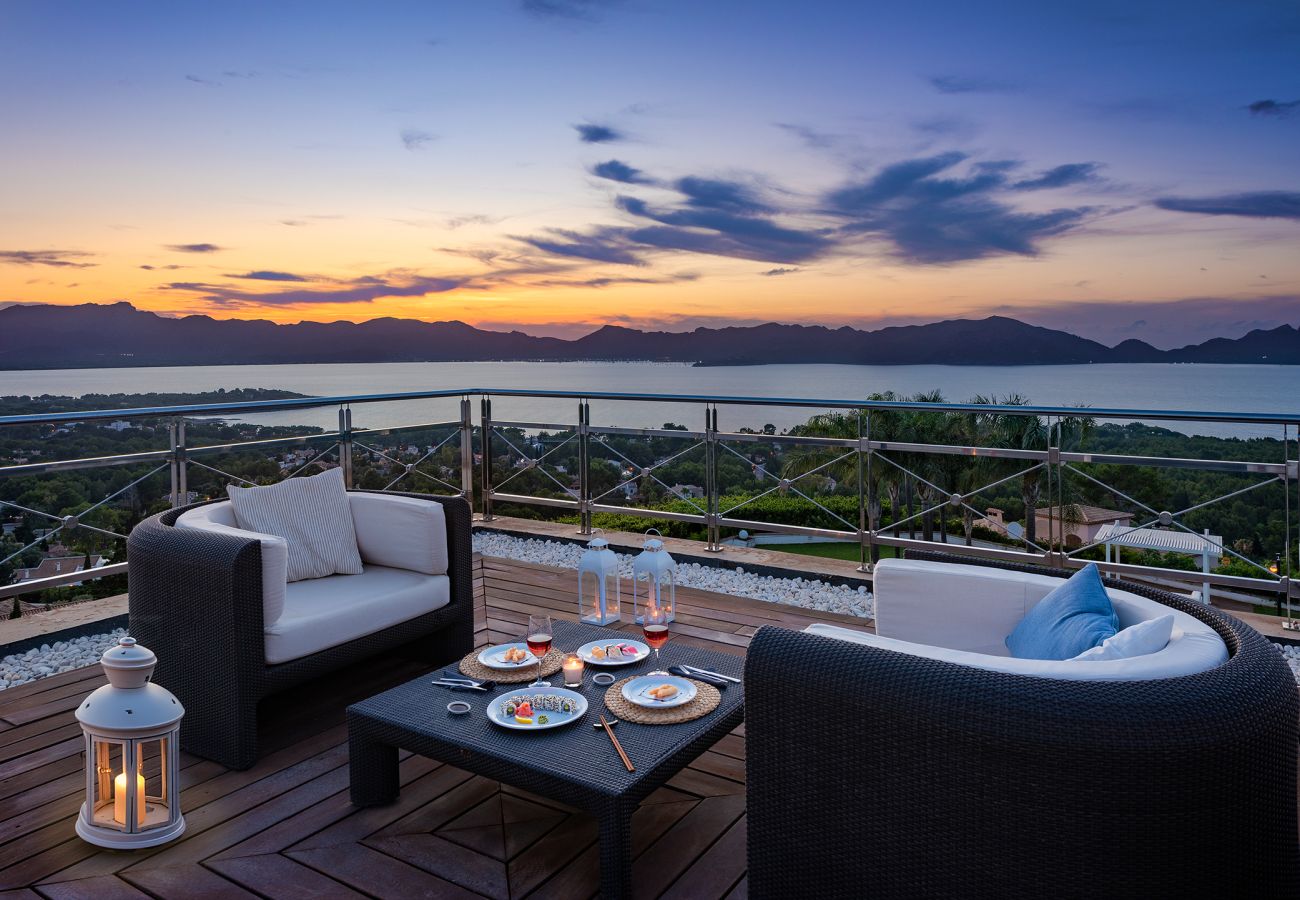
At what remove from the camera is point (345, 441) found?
549 cm

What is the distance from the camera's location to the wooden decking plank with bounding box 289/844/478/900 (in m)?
2.02

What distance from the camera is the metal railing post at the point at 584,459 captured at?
615 centimetres

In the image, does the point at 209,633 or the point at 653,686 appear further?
the point at 209,633

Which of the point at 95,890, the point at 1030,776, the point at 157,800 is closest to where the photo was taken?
the point at 1030,776

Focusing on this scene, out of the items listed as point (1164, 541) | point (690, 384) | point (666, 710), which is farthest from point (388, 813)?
point (690, 384)

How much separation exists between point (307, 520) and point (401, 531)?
38 centimetres

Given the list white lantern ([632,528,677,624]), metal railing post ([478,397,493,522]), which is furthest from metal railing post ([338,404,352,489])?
white lantern ([632,528,677,624])

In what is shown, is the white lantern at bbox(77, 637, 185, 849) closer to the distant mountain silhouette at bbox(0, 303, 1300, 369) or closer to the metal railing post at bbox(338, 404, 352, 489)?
the metal railing post at bbox(338, 404, 352, 489)

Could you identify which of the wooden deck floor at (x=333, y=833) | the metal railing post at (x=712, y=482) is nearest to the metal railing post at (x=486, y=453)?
the metal railing post at (x=712, y=482)

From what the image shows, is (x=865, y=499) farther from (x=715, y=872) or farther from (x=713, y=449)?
(x=715, y=872)

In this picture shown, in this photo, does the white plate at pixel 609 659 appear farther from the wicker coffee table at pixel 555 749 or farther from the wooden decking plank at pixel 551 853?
the wooden decking plank at pixel 551 853

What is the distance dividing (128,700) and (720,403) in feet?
12.8

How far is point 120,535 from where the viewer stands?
4.43 m

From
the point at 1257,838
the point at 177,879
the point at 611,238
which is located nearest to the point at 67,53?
the point at 611,238
